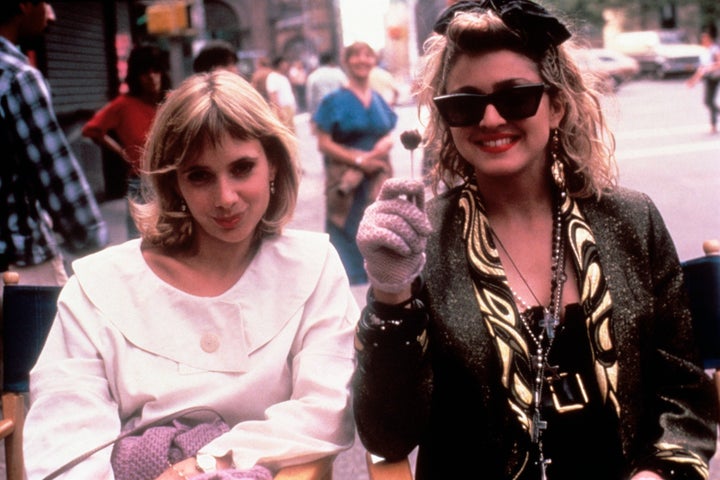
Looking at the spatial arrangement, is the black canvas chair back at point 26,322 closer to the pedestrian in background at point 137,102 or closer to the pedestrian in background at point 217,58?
the pedestrian in background at point 137,102

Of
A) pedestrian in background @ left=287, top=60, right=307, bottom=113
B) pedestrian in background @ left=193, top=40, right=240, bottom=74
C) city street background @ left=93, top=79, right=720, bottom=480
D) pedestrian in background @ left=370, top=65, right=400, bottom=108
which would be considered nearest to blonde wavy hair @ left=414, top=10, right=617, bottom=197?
city street background @ left=93, top=79, right=720, bottom=480

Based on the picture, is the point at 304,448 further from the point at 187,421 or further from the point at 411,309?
the point at 411,309

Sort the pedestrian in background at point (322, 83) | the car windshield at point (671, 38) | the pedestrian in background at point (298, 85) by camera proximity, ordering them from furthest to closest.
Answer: the pedestrian in background at point (298, 85), the car windshield at point (671, 38), the pedestrian in background at point (322, 83)

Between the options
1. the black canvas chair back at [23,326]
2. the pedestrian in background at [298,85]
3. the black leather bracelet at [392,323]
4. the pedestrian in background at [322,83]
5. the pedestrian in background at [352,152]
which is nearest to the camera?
the black leather bracelet at [392,323]

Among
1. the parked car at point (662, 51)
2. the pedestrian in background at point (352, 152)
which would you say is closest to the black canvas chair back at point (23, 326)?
the pedestrian in background at point (352, 152)

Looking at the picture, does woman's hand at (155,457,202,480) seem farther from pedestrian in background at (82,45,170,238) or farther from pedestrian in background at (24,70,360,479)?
pedestrian in background at (82,45,170,238)

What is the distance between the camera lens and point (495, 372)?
192 centimetres

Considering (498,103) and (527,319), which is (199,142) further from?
(527,319)

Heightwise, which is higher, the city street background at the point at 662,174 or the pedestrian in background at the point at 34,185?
the pedestrian in background at the point at 34,185

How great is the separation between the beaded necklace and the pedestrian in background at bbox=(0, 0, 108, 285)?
1.73m

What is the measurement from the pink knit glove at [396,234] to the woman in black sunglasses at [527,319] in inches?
3.3

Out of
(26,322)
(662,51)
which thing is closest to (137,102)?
(26,322)

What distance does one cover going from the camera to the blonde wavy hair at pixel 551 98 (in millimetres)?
1915

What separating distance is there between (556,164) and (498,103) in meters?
0.27
